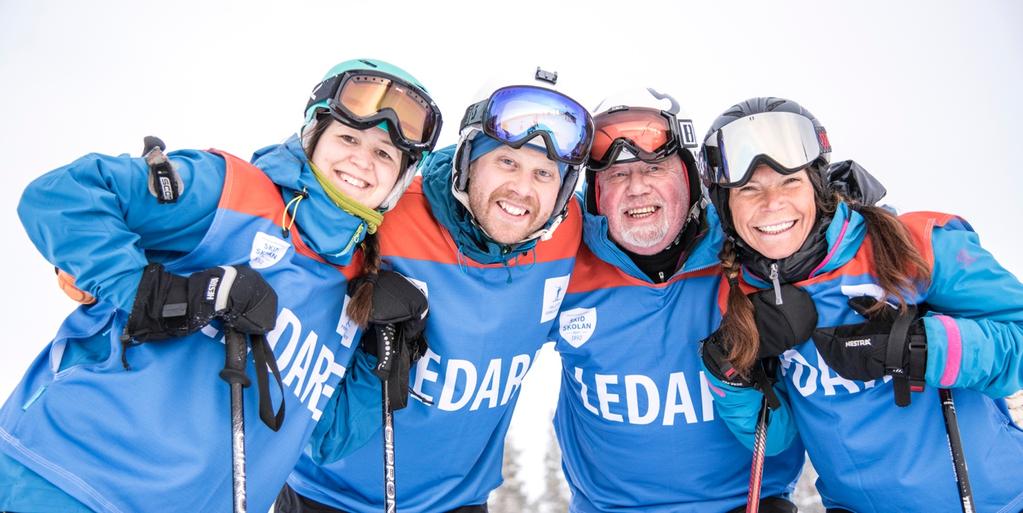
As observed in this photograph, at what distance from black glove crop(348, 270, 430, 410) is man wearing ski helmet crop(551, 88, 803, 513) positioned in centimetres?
86

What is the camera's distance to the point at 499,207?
10.3 feet

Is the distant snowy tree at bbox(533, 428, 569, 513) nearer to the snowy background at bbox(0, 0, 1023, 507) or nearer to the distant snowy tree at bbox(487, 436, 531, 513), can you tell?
the distant snowy tree at bbox(487, 436, 531, 513)

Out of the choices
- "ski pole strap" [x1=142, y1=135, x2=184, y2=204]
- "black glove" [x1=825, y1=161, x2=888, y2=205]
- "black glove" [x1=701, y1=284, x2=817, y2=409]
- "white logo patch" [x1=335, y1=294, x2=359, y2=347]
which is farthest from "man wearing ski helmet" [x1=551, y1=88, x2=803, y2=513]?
"ski pole strap" [x1=142, y1=135, x2=184, y2=204]

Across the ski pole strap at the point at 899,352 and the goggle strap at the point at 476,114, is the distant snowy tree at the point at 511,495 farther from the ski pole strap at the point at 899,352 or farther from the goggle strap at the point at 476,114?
the ski pole strap at the point at 899,352

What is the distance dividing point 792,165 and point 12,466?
2.90 m

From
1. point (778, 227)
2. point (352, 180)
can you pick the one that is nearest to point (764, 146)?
point (778, 227)

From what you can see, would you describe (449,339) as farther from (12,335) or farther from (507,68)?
(12,335)

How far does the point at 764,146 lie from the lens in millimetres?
2932

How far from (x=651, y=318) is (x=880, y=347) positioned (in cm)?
100

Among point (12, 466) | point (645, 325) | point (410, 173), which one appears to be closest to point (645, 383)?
point (645, 325)

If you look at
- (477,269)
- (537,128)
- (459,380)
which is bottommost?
(459,380)

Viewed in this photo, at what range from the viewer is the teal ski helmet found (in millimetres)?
2818

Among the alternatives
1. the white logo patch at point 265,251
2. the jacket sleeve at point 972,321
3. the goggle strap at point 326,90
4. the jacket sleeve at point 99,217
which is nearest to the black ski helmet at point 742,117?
the jacket sleeve at point 972,321

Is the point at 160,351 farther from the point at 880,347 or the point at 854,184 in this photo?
the point at 854,184
